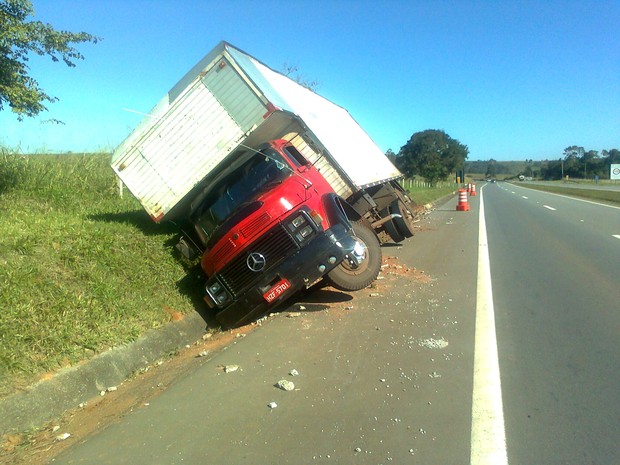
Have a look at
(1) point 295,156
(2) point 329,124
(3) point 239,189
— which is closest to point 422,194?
(2) point 329,124

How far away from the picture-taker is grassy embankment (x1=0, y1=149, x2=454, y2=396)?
17.6 feet

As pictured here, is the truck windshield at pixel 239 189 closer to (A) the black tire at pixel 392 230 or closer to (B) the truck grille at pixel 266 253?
(B) the truck grille at pixel 266 253

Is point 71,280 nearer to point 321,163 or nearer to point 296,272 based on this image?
point 296,272

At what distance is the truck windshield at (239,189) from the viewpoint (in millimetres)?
8133

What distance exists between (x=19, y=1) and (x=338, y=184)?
6214mm

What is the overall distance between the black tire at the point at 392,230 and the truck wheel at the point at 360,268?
17.5 ft

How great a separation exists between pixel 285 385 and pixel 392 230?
31.6ft

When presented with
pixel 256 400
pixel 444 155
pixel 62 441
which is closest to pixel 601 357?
pixel 256 400

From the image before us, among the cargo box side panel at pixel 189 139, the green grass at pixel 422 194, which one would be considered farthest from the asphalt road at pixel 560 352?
the green grass at pixel 422 194

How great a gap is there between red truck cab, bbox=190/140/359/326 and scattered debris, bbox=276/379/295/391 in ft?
6.60

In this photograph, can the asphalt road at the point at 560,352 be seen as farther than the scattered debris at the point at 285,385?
No

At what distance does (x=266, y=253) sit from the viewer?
727cm

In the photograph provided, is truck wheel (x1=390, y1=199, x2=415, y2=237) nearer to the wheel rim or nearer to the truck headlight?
the wheel rim

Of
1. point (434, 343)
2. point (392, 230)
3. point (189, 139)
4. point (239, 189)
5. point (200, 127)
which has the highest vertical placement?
point (200, 127)
